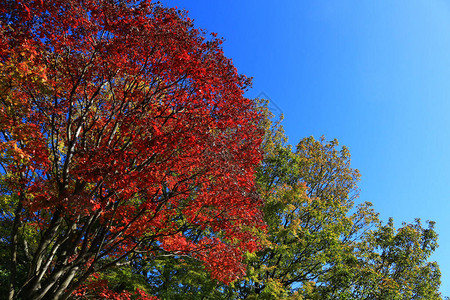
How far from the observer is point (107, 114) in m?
9.38

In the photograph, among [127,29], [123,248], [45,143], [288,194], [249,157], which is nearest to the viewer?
[127,29]

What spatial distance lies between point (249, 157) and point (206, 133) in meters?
2.23

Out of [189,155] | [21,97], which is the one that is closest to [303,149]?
[189,155]

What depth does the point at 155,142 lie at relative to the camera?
25.0 feet

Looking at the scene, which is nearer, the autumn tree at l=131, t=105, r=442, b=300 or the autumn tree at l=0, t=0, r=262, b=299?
the autumn tree at l=0, t=0, r=262, b=299

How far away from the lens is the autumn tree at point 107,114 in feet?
23.6

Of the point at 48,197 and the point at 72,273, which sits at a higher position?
the point at 48,197

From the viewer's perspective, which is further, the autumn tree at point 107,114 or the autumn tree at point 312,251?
the autumn tree at point 312,251

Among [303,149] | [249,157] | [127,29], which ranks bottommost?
[249,157]

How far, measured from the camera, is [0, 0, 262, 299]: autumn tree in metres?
7.21

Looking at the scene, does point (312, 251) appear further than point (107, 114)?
Yes

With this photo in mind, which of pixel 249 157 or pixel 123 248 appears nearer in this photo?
pixel 249 157

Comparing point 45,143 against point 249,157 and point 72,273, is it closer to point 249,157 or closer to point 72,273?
point 72,273

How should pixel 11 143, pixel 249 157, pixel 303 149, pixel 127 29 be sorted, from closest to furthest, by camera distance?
pixel 11 143 → pixel 127 29 → pixel 249 157 → pixel 303 149
